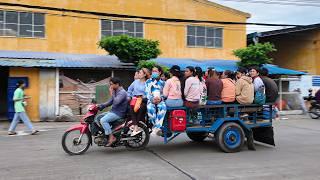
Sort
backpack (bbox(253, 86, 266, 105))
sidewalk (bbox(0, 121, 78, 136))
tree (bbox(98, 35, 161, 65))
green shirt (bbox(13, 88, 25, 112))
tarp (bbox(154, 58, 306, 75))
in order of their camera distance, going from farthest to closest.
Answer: tarp (bbox(154, 58, 306, 75))
tree (bbox(98, 35, 161, 65))
sidewalk (bbox(0, 121, 78, 136))
green shirt (bbox(13, 88, 25, 112))
backpack (bbox(253, 86, 266, 105))

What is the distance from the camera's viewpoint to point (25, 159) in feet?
26.9

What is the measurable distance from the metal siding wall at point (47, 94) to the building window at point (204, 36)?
817 cm

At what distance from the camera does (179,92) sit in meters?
8.48

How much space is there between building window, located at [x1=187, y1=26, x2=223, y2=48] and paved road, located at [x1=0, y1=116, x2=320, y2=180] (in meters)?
12.3

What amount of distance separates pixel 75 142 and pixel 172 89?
2355 millimetres

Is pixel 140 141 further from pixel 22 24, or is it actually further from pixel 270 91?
pixel 22 24

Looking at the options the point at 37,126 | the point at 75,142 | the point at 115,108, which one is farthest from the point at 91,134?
the point at 37,126

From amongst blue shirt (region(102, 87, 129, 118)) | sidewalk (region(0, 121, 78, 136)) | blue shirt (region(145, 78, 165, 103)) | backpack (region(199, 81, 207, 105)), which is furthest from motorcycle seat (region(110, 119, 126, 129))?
sidewalk (region(0, 121, 78, 136))

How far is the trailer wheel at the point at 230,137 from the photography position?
873 centimetres

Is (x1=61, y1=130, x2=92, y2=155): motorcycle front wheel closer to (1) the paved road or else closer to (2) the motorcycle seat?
(1) the paved road

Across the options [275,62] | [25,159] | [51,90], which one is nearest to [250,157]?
[25,159]

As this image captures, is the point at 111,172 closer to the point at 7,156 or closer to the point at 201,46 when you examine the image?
the point at 7,156

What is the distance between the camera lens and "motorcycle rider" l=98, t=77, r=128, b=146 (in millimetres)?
8484

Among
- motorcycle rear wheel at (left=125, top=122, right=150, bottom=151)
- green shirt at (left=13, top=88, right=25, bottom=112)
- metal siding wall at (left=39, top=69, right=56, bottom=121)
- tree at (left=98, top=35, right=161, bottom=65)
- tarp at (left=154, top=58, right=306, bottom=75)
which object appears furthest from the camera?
tarp at (left=154, top=58, right=306, bottom=75)
